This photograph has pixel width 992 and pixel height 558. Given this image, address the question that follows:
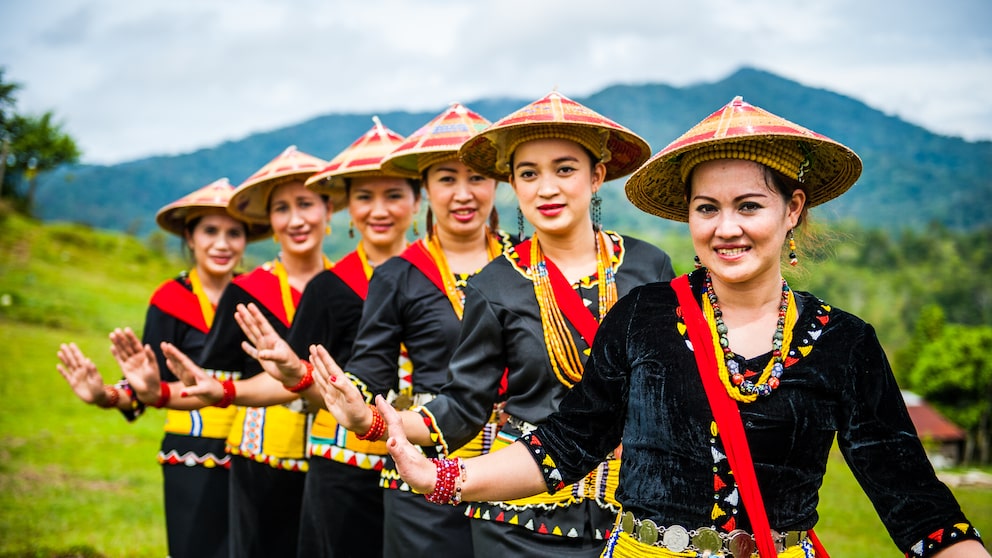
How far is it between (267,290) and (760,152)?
3.42 metres

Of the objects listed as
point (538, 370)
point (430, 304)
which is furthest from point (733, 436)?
Answer: point (430, 304)

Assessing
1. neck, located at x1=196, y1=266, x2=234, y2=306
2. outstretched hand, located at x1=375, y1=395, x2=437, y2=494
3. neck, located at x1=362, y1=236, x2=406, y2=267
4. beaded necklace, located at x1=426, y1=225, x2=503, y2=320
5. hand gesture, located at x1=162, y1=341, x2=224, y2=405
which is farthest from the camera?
neck, located at x1=196, y1=266, x2=234, y2=306

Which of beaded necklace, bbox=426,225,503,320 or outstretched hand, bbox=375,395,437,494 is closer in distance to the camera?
outstretched hand, bbox=375,395,437,494

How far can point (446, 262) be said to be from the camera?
4.04 metres

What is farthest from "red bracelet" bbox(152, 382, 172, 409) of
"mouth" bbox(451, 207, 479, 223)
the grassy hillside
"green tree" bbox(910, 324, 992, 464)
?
"green tree" bbox(910, 324, 992, 464)

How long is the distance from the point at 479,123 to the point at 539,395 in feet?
5.77

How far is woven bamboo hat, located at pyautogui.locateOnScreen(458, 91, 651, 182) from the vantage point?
10.4 ft

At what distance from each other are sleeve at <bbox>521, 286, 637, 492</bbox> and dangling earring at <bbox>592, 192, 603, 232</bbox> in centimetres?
98

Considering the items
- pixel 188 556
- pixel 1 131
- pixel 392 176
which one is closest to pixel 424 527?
pixel 392 176

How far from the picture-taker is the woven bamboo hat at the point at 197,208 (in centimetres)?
595

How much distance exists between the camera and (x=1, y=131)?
52.9m

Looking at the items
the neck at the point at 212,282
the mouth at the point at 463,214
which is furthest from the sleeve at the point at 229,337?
the mouth at the point at 463,214

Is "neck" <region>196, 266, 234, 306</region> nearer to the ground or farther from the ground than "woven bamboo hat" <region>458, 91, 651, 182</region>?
nearer to the ground

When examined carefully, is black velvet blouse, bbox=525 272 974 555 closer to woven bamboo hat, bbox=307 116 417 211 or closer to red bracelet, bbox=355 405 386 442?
red bracelet, bbox=355 405 386 442
